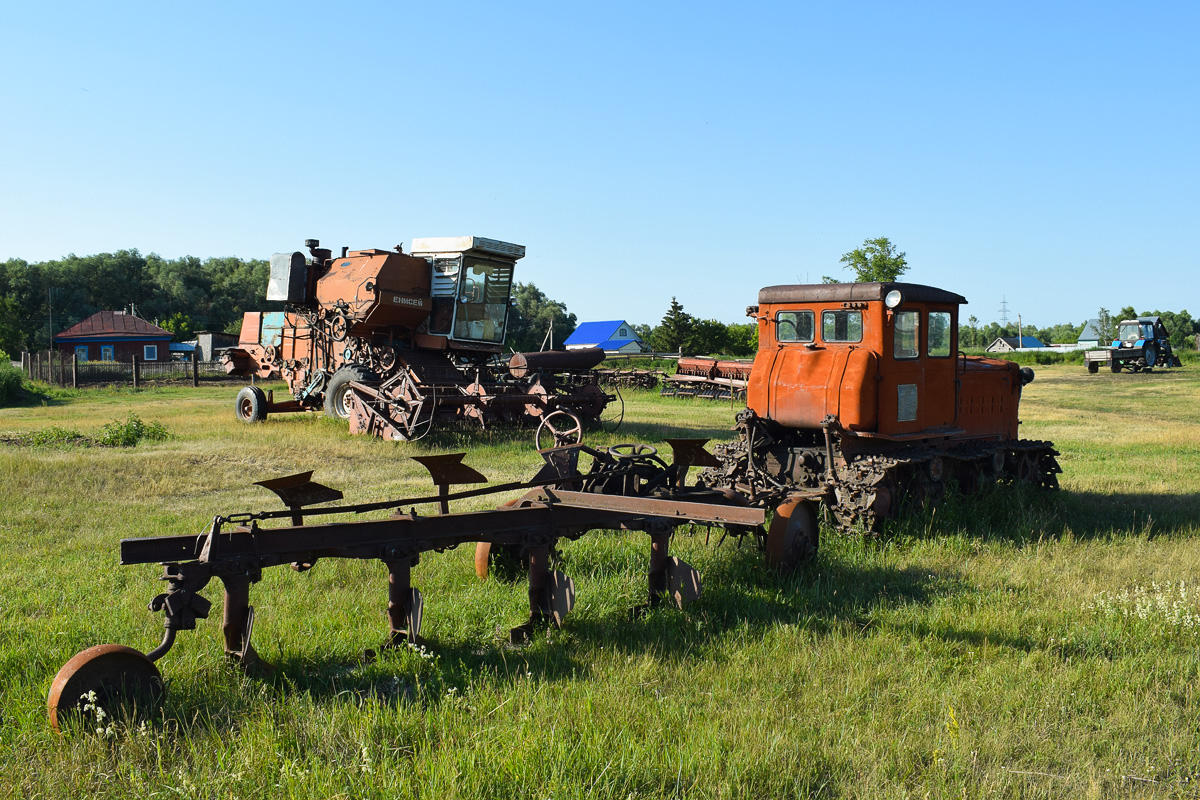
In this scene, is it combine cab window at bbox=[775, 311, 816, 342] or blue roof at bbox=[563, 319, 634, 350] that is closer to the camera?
combine cab window at bbox=[775, 311, 816, 342]

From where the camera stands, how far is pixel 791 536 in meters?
6.45

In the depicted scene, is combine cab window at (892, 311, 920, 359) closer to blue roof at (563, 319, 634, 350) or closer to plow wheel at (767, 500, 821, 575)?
plow wheel at (767, 500, 821, 575)

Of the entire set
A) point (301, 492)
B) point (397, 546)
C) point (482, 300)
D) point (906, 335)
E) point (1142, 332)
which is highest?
point (1142, 332)

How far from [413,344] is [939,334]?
480 inches

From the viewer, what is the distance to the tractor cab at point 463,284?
17.9 metres

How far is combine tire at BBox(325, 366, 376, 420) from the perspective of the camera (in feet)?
56.9

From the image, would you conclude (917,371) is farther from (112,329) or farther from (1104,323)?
(1104,323)

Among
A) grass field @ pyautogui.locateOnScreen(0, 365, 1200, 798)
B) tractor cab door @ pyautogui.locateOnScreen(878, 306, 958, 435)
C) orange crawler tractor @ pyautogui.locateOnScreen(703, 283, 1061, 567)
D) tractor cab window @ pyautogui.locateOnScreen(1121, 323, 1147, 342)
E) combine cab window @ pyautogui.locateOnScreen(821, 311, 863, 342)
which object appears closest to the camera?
grass field @ pyautogui.locateOnScreen(0, 365, 1200, 798)

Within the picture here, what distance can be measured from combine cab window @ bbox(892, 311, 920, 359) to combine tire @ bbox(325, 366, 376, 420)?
11471mm

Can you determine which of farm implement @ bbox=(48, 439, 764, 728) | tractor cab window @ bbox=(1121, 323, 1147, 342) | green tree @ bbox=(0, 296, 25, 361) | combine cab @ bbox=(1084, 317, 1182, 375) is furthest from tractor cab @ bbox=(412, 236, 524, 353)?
green tree @ bbox=(0, 296, 25, 361)

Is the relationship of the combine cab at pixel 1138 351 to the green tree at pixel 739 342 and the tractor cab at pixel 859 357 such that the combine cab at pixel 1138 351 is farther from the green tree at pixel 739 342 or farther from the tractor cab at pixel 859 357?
the tractor cab at pixel 859 357

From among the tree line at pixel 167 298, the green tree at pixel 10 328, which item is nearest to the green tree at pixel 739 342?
the tree line at pixel 167 298

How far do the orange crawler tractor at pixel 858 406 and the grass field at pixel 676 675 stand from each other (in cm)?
57

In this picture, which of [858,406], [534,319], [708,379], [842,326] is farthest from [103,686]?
[534,319]
